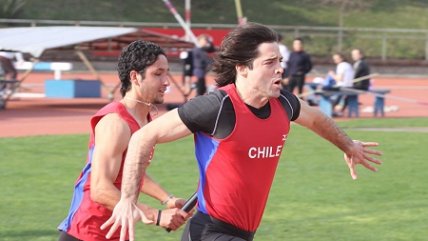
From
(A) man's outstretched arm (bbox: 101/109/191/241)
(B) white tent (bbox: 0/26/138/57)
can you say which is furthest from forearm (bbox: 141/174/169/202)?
(B) white tent (bbox: 0/26/138/57)

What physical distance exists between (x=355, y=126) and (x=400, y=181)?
8.20 m

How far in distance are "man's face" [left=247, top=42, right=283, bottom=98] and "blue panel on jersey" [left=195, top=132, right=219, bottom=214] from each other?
1.06 feet

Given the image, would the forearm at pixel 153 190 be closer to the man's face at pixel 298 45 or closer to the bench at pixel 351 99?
the bench at pixel 351 99

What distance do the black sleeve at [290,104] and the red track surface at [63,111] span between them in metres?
14.5

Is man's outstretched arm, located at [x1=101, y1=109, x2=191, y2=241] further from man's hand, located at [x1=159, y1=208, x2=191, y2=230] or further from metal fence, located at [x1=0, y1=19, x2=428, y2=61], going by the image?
metal fence, located at [x1=0, y1=19, x2=428, y2=61]

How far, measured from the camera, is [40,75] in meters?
40.9

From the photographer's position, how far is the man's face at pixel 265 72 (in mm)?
4934

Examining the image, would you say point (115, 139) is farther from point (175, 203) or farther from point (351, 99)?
point (351, 99)

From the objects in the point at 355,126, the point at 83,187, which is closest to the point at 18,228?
the point at 83,187

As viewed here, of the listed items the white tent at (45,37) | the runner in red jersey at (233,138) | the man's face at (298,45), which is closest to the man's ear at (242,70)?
the runner in red jersey at (233,138)

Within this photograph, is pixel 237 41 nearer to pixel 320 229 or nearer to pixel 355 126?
pixel 320 229

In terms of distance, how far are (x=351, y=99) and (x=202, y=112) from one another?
2000 centimetres

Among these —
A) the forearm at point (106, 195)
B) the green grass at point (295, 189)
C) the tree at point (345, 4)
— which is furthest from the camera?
the tree at point (345, 4)

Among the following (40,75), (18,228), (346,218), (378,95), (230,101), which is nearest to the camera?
(230,101)
